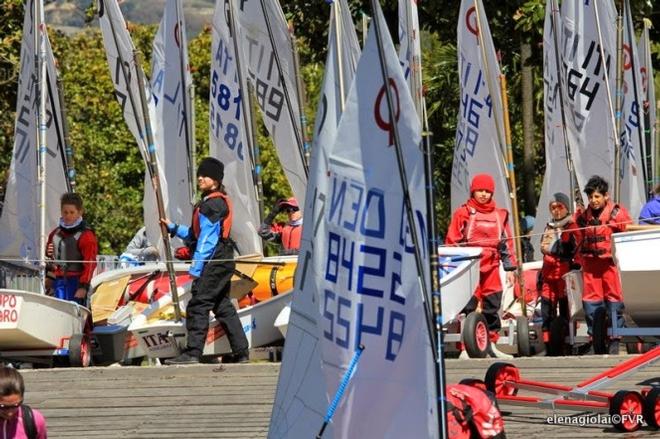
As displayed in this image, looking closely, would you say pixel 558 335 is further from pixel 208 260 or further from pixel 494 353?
pixel 208 260

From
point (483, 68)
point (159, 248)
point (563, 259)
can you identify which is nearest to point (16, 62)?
point (159, 248)

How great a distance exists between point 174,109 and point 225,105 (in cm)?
87

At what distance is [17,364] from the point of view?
17.5m

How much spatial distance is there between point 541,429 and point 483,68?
9555 mm

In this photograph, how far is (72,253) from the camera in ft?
56.4

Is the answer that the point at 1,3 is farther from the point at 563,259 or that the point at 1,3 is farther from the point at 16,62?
the point at 563,259

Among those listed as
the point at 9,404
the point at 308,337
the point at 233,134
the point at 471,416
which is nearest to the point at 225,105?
the point at 233,134

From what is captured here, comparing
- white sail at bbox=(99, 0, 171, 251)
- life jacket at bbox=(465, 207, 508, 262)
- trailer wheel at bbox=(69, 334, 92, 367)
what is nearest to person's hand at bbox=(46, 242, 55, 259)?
trailer wheel at bbox=(69, 334, 92, 367)

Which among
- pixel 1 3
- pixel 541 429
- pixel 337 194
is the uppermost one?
pixel 1 3

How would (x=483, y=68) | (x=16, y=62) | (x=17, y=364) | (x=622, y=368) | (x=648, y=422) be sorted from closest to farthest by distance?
(x=648, y=422), (x=622, y=368), (x=17, y=364), (x=483, y=68), (x=16, y=62)

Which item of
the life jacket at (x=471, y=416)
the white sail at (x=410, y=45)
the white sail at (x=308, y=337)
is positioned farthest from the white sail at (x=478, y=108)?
the white sail at (x=308, y=337)

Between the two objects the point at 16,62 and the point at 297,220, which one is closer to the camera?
the point at 297,220

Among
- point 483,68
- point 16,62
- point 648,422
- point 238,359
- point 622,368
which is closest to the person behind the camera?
point 648,422

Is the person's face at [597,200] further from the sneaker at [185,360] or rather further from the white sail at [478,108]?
the white sail at [478,108]
